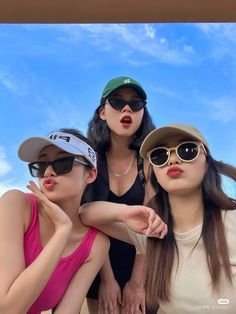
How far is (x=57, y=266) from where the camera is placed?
1979mm

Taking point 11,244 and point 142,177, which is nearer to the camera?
point 11,244

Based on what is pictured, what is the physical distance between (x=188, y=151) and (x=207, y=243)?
13.0 inches

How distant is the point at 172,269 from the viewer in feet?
6.23

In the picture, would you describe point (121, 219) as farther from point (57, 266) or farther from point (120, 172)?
point (120, 172)

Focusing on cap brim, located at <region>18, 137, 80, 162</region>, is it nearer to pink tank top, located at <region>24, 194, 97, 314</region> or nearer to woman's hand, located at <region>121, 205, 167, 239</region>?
pink tank top, located at <region>24, 194, 97, 314</region>

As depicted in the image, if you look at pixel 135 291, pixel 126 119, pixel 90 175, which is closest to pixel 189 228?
pixel 90 175

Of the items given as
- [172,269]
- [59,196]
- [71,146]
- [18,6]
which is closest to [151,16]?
[18,6]

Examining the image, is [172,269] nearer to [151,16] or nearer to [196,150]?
[196,150]

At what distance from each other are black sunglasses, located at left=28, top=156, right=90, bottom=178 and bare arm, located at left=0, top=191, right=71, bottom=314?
5.6 inches

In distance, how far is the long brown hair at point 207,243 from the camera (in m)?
1.87

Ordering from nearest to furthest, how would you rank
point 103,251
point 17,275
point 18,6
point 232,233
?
point 17,275 < point 232,233 < point 103,251 < point 18,6

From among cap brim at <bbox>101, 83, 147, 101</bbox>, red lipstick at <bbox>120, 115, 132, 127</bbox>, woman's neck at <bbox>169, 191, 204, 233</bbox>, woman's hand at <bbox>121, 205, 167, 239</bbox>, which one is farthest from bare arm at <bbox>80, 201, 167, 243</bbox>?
cap brim at <bbox>101, 83, 147, 101</bbox>

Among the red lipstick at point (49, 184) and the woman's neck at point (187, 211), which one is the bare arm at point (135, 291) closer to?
the woman's neck at point (187, 211)

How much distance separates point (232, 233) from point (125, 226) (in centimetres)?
42
